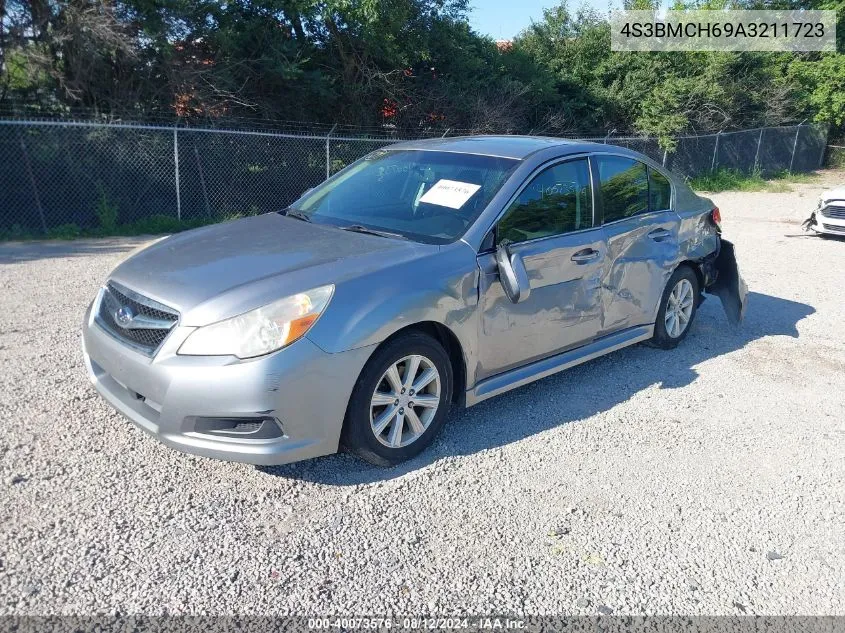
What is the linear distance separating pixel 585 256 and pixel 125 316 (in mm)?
2880

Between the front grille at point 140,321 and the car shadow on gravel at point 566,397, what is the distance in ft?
2.91

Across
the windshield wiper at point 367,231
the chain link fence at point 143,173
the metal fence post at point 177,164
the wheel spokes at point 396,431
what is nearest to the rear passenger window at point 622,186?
the windshield wiper at point 367,231

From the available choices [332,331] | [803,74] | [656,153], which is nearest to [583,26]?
[656,153]

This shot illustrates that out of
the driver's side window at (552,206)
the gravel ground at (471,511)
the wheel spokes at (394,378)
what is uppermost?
the driver's side window at (552,206)

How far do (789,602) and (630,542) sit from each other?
68 centimetres

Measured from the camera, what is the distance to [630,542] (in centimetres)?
328

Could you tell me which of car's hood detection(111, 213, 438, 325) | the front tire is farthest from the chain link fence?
the front tire

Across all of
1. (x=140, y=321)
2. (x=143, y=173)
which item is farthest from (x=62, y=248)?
(x=140, y=321)

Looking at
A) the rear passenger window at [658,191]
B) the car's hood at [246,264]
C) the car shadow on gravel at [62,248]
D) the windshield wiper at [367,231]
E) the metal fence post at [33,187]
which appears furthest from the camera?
the metal fence post at [33,187]

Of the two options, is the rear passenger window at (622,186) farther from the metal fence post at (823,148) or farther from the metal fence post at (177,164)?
the metal fence post at (823,148)

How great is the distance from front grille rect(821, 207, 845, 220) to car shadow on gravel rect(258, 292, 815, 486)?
5.94 meters

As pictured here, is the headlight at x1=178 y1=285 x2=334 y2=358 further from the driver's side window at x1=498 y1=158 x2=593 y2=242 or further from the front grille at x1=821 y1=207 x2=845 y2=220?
the front grille at x1=821 y1=207 x2=845 y2=220

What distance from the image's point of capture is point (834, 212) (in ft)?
39.0

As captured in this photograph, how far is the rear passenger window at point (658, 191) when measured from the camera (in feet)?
18.4
